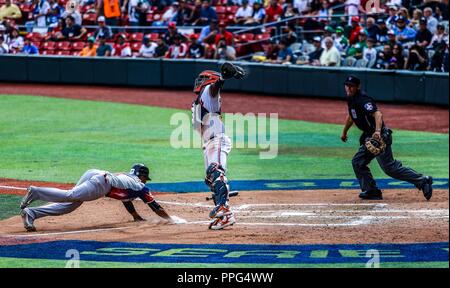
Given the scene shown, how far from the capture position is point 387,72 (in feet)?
75.0

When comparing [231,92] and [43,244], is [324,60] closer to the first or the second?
[231,92]

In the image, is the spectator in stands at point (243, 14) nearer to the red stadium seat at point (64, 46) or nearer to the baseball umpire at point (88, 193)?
the red stadium seat at point (64, 46)

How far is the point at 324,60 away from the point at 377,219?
13.6 meters

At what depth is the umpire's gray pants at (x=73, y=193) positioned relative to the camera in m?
10.2

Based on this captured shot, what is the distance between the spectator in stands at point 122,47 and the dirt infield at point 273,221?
15344 millimetres

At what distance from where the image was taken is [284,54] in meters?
25.4

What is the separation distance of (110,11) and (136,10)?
0.86m

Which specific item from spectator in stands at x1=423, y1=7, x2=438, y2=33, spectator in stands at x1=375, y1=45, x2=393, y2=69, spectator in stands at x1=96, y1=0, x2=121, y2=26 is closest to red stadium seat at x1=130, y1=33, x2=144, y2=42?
spectator in stands at x1=96, y1=0, x2=121, y2=26

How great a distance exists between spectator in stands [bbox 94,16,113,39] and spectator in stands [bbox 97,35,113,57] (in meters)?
0.28

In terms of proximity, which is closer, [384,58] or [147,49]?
[384,58]

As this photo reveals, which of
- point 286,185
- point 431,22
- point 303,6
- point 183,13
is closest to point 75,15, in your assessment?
point 183,13

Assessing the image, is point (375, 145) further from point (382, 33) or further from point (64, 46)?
point (64, 46)

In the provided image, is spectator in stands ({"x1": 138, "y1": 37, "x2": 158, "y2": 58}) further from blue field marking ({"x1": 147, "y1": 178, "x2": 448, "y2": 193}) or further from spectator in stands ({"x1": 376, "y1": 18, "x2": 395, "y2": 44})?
blue field marking ({"x1": 147, "y1": 178, "x2": 448, "y2": 193})
